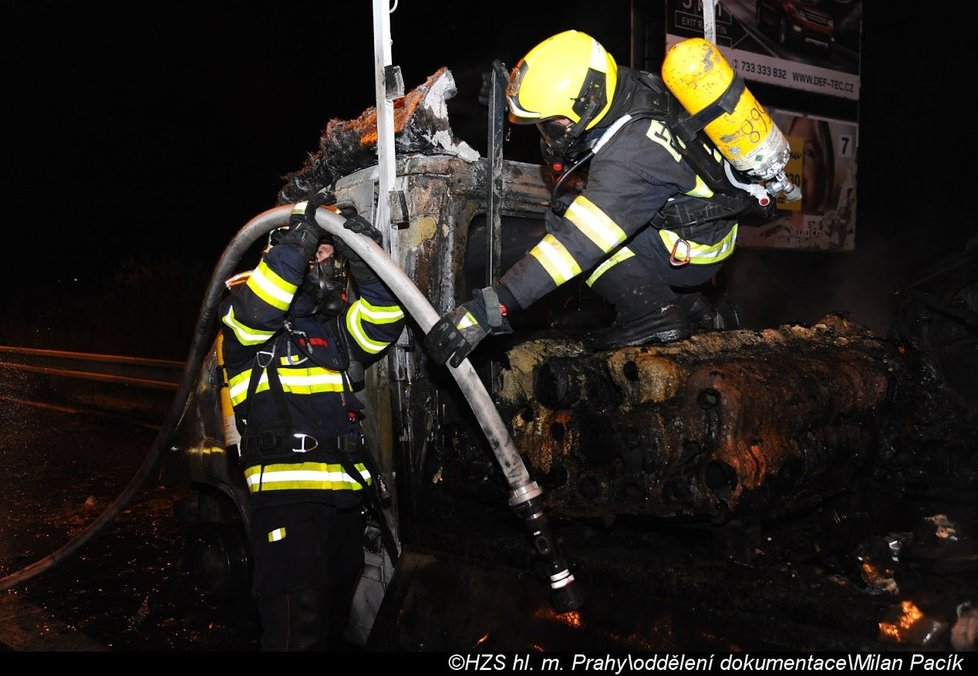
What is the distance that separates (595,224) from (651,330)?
2.09 ft

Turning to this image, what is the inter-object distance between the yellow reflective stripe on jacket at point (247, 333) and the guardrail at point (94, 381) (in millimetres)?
6753

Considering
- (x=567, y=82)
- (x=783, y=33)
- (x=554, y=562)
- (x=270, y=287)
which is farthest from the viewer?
(x=783, y=33)

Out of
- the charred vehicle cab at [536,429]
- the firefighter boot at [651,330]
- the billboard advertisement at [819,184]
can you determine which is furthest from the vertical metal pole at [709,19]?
the billboard advertisement at [819,184]

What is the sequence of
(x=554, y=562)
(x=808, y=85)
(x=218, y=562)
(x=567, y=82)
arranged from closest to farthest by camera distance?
(x=554, y=562), (x=567, y=82), (x=218, y=562), (x=808, y=85)

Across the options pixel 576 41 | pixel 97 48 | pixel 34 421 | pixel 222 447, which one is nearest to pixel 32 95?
pixel 97 48

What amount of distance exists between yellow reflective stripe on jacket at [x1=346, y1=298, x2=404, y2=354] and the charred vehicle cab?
11cm

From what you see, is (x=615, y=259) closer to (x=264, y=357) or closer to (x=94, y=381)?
(x=264, y=357)

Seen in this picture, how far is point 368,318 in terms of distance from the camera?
3.56m

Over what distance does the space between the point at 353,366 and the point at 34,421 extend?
30.5ft

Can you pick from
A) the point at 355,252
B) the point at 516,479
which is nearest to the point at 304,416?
the point at 355,252

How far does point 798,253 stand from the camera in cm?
1155

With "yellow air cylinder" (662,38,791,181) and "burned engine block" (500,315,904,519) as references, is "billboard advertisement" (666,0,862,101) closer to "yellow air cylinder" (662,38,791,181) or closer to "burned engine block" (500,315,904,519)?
"yellow air cylinder" (662,38,791,181)

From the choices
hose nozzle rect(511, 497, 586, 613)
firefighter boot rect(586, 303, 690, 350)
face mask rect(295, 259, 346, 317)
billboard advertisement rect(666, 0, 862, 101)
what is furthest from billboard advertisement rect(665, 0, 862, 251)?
hose nozzle rect(511, 497, 586, 613)

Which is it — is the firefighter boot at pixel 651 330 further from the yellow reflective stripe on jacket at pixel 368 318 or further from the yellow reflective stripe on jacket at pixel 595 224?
the yellow reflective stripe on jacket at pixel 368 318
